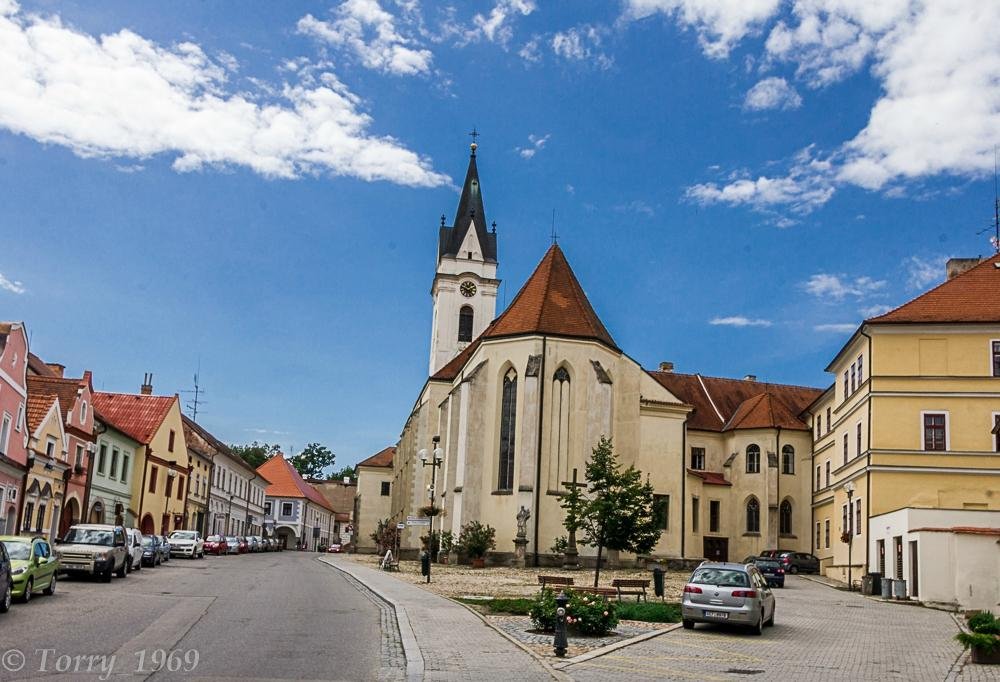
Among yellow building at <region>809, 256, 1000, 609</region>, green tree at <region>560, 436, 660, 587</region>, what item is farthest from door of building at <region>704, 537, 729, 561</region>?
green tree at <region>560, 436, 660, 587</region>

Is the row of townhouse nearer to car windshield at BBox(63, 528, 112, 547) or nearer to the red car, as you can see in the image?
the red car

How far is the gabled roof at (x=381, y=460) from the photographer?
284ft

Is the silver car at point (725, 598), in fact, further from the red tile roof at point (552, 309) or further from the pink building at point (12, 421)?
the red tile roof at point (552, 309)

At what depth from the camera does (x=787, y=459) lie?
58.1 meters

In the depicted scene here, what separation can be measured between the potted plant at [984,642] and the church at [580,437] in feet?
98.5

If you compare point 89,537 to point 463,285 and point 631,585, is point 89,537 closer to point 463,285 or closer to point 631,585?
point 631,585

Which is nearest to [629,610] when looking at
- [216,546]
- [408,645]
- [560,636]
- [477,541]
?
[560,636]

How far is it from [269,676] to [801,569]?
144 ft

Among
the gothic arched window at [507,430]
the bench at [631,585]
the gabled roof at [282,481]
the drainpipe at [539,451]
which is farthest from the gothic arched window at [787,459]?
the gabled roof at [282,481]

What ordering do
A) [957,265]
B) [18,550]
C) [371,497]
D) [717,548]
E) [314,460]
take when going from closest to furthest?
[18,550]
[957,265]
[717,548]
[371,497]
[314,460]

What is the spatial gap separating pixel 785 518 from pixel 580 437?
16325 mm

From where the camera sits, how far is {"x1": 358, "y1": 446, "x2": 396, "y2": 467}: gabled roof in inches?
3406

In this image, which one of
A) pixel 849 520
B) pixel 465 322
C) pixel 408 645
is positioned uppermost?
pixel 465 322

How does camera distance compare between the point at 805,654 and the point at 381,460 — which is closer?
the point at 805,654
